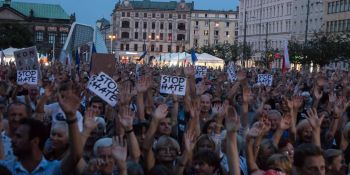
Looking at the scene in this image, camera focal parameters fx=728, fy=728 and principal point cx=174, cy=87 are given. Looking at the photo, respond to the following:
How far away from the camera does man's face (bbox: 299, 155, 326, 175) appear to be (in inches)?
214

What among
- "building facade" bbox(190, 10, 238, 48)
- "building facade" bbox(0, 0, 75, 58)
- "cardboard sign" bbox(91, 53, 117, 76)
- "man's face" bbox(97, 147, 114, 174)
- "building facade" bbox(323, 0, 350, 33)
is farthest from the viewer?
"building facade" bbox(190, 10, 238, 48)

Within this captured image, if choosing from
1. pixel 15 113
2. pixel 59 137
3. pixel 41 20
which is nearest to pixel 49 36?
pixel 41 20

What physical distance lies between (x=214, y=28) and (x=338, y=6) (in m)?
75.4

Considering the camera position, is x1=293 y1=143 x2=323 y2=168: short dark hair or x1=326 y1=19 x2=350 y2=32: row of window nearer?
x1=293 y1=143 x2=323 y2=168: short dark hair

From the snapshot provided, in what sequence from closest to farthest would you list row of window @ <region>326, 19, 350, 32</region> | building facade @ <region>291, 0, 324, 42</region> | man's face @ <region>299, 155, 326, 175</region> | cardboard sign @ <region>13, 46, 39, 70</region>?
1. man's face @ <region>299, 155, 326, 175</region>
2. cardboard sign @ <region>13, 46, 39, 70</region>
3. row of window @ <region>326, 19, 350, 32</region>
4. building facade @ <region>291, 0, 324, 42</region>

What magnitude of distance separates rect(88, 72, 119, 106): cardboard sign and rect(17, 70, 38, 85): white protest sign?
3.03 m

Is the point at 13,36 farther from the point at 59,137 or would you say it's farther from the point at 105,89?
the point at 59,137

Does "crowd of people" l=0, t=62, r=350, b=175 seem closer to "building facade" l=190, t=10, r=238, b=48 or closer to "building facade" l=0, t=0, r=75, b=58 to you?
"building facade" l=0, t=0, r=75, b=58

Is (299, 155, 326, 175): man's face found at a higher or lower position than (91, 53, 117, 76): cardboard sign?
lower

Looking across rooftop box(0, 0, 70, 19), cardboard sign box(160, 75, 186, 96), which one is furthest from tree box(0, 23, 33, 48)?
cardboard sign box(160, 75, 186, 96)

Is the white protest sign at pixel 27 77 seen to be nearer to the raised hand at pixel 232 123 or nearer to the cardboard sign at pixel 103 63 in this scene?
the cardboard sign at pixel 103 63

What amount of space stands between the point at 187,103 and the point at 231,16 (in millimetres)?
142717

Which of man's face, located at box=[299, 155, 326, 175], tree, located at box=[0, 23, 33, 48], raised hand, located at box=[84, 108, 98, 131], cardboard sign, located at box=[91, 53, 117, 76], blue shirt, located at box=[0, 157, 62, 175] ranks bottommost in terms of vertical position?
blue shirt, located at box=[0, 157, 62, 175]

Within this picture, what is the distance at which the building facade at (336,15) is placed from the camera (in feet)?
243
